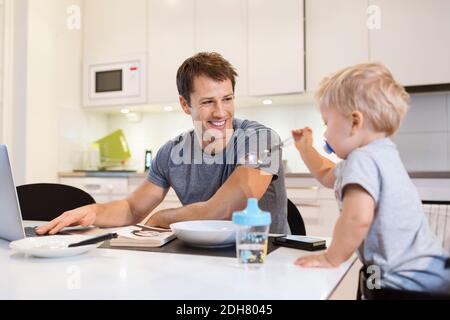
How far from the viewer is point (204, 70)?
1530mm

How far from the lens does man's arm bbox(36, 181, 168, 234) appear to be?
46.0 inches

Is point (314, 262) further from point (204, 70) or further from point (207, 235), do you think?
point (204, 70)

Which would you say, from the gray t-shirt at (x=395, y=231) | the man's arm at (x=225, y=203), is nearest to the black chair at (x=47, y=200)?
the man's arm at (x=225, y=203)

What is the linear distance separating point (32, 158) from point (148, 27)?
131 centimetres

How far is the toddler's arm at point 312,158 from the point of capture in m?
0.98

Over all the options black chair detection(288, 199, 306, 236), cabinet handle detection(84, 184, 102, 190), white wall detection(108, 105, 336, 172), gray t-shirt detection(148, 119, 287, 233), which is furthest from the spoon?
white wall detection(108, 105, 336, 172)

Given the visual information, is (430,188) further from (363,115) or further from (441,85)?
(363,115)

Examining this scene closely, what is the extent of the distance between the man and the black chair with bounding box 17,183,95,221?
29cm

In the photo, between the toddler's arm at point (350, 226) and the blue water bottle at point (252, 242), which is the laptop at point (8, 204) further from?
the toddler's arm at point (350, 226)

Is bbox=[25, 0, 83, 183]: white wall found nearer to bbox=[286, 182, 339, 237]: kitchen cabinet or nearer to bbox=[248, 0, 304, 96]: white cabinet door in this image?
bbox=[248, 0, 304, 96]: white cabinet door

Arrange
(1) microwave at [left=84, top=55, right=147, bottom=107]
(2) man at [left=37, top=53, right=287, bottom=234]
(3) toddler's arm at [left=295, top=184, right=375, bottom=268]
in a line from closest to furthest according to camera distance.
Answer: (3) toddler's arm at [left=295, top=184, right=375, bottom=268], (2) man at [left=37, top=53, right=287, bottom=234], (1) microwave at [left=84, top=55, right=147, bottom=107]

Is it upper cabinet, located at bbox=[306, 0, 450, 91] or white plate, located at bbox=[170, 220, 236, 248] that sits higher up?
upper cabinet, located at bbox=[306, 0, 450, 91]

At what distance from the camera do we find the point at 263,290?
625mm
